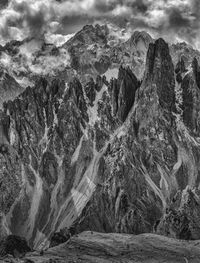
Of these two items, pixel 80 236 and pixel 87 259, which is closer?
pixel 87 259

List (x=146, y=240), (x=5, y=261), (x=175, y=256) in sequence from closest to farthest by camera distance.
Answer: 1. (x=5, y=261)
2. (x=175, y=256)
3. (x=146, y=240)

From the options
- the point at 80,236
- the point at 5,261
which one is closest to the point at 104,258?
the point at 80,236

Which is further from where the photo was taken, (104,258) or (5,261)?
(104,258)

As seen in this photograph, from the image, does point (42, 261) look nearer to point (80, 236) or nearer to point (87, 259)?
point (87, 259)

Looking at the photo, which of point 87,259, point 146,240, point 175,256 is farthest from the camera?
point 146,240

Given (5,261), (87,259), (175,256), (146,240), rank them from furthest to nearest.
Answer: (146,240) < (175,256) < (87,259) < (5,261)

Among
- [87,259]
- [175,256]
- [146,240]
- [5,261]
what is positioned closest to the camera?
[5,261]

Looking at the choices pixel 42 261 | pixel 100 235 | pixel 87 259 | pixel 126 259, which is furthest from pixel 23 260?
pixel 100 235

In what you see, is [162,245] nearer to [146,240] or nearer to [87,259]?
[146,240]
